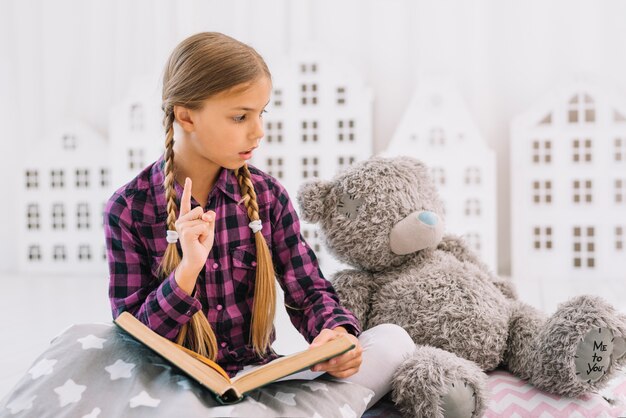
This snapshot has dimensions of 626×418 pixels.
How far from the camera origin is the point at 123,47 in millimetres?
2445

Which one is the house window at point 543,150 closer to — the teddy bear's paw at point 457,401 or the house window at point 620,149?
the house window at point 620,149

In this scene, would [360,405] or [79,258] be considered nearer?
[360,405]

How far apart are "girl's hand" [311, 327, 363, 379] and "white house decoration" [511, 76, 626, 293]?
130cm

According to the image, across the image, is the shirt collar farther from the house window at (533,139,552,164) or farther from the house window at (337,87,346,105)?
the house window at (533,139,552,164)

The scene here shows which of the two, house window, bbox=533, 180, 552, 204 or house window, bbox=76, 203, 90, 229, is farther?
house window, bbox=76, 203, 90, 229

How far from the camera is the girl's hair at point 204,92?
36.6 inches

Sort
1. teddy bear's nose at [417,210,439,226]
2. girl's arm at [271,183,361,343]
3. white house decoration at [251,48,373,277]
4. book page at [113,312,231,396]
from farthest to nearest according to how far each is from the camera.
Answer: white house decoration at [251,48,373,277] < teddy bear's nose at [417,210,439,226] < girl's arm at [271,183,361,343] < book page at [113,312,231,396]

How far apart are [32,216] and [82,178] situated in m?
0.21

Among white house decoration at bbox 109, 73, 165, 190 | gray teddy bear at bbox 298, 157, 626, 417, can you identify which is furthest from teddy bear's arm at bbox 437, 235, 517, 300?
white house decoration at bbox 109, 73, 165, 190

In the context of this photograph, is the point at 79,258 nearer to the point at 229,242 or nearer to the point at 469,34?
the point at 469,34

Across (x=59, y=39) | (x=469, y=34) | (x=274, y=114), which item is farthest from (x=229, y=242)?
(x=59, y=39)

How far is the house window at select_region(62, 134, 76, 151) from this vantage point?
8.01 ft

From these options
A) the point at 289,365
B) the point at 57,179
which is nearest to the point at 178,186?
the point at 289,365

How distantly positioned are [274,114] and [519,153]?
2.34 feet
